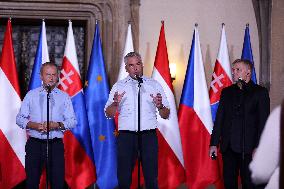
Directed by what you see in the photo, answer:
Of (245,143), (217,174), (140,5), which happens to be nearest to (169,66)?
(140,5)

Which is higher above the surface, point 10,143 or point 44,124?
point 44,124

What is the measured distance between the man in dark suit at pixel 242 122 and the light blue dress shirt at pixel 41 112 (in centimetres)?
147

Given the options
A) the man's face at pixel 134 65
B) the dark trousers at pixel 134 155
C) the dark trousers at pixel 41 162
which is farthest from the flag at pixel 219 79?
the dark trousers at pixel 41 162

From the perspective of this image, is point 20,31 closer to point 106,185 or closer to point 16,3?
point 16,3

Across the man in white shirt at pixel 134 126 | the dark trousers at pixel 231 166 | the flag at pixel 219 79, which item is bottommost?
the dark trousers at pixel 231 166

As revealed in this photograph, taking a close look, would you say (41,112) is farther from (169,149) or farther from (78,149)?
(169,149)

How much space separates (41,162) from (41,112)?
1.50 feet

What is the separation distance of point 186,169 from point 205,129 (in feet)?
1.74

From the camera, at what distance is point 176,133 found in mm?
5871

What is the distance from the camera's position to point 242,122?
4.49 meters

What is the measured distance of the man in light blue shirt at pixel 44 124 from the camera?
455 cm

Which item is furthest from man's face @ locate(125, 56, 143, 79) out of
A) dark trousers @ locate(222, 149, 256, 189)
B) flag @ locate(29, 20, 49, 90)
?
flag @ locate(29, 20, 49, 90)

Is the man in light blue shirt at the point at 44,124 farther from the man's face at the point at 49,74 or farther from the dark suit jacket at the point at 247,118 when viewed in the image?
the dark suit jacket at the point at 247,118

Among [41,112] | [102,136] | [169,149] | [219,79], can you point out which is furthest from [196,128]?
[41,112]
